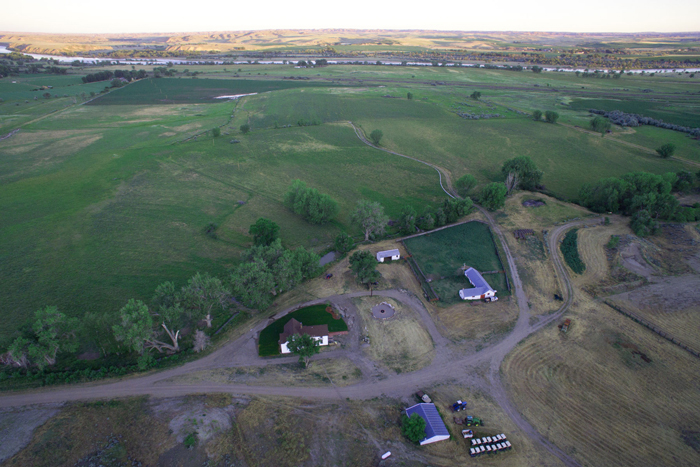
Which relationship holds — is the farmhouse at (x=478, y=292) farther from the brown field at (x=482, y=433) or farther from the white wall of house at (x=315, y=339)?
the white wall of house at (x=315, y=339)

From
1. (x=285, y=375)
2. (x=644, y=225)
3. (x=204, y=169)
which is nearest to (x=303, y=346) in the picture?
(x=285, y=375)

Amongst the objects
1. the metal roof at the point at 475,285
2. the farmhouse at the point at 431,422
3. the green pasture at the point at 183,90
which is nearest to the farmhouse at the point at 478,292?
the metal roof at the point at 475,285

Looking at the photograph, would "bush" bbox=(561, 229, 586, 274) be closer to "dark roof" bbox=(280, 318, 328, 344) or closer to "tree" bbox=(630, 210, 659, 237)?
"tree" bbox=(630, 210, 659, 237)

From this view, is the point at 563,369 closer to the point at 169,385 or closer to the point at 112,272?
the point at 169,385

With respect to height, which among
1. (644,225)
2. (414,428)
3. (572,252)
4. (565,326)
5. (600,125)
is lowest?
(414,428)

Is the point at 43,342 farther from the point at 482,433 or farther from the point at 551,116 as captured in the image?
the point at 551,116

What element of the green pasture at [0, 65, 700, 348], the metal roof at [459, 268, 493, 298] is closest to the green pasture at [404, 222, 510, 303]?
the metal roof at [459, 268, 493, 298]

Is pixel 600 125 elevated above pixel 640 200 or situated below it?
above
